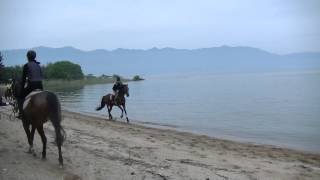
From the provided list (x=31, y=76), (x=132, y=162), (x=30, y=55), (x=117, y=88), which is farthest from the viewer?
(x=117, y=88)

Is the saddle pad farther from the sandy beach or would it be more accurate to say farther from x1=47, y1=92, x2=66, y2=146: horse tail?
the sandy beach

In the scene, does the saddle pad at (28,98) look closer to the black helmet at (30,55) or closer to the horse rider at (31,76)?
the horse rider at (31,76)

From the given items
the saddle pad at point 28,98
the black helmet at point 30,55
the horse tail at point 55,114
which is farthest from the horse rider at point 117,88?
the horse tail at point 55,114

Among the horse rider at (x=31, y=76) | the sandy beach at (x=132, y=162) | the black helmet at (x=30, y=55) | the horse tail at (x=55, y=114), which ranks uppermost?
the black helmet at (x=30, y=55)

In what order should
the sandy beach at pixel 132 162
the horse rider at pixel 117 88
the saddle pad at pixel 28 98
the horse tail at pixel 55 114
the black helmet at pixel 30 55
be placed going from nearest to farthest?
the sandy beach at pixel 132 162, the horse tail at pixel 55 114, the saddle pad at pixel 28 98, the black helmet at pixel 30 55, the horse rider at pixel 117 88

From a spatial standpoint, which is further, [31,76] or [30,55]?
[30,55]

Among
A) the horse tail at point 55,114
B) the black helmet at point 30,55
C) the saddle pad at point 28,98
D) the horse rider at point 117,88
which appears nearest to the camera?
the horse tail at point 55,114

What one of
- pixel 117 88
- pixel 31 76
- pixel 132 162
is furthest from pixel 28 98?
pixel 117 88

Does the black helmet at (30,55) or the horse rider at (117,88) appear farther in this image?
the horse rider at (117,88)

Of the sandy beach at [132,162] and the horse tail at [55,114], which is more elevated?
the horse tail at [55,114]

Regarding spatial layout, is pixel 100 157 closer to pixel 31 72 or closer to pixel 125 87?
pixel 31 72

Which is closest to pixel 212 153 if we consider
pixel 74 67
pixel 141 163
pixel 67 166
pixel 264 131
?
pixel 141 163

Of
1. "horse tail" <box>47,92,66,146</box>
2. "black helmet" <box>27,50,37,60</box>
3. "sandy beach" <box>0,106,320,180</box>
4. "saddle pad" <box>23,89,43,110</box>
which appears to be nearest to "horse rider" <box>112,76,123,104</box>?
"sandy beach" <box>0,106,320,180</box>

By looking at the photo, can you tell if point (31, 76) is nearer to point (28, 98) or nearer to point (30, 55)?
point (30, 55)
